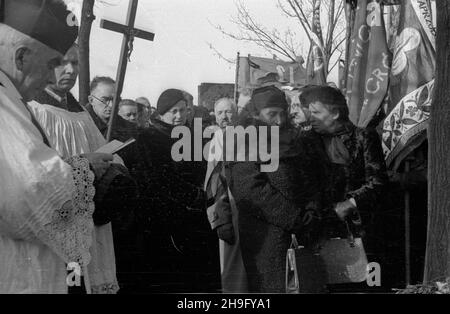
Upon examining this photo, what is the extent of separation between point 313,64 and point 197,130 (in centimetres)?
67

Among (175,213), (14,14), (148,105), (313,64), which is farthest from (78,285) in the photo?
(313,64)

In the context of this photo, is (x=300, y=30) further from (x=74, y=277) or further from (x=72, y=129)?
(x=74, y=277)

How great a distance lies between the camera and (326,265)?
153 inches

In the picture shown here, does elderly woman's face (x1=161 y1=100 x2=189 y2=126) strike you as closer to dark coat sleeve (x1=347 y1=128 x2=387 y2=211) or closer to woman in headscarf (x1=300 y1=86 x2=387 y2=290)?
woman in headscarf (x1=300 y1=86 x2=387 y2=290)

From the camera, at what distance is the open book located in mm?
3695

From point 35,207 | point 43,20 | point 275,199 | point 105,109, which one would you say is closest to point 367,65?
point 275,199

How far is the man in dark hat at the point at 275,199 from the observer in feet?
12.6

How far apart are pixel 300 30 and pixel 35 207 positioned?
169cm

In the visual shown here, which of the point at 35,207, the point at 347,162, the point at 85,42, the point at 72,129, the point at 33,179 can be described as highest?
the point at 85,42

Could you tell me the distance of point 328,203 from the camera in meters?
3.86

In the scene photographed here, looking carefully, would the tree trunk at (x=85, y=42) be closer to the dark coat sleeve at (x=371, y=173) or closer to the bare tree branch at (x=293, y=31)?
the bare tree branch at (x=293, y=31)

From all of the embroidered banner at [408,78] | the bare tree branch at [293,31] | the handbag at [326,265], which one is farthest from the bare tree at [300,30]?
the handbag at [326,265]

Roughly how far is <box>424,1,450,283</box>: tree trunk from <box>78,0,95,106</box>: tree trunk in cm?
178

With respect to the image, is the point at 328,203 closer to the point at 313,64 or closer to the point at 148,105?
the point at 313,64
